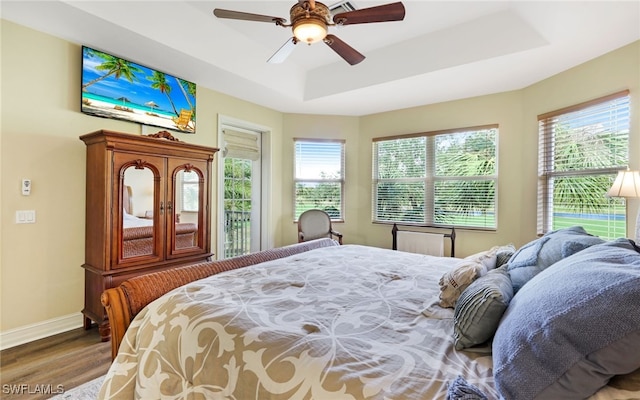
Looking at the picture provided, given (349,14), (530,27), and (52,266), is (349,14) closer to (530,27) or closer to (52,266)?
(530,27)

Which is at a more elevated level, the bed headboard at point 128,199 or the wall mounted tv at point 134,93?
the wall mounted tv at point 134,93

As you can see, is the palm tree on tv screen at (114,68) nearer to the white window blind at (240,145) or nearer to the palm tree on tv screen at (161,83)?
the palm tree on tv screen at (161,83)

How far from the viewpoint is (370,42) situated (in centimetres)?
336

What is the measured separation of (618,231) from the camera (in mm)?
2803

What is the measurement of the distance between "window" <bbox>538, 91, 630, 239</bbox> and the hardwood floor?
14.6 feet

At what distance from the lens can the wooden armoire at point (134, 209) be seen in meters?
2.52

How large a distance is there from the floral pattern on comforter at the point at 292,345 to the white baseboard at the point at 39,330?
1.87 meters

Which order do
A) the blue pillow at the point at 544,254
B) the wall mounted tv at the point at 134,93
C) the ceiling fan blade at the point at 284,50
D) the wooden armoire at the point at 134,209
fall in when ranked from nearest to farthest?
the blue pillow at the point at 544,254
the ceiling fan blade at the point at 284,50
the wooden armoire at the point at 134,209
the wall mounted tv at the point at 134,93

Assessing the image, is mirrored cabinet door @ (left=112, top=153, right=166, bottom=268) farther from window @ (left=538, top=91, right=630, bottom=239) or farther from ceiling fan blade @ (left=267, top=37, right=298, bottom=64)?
window @ (left=538, top=91, right=630, bottom=239)

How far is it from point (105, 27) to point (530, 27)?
11.9 ft

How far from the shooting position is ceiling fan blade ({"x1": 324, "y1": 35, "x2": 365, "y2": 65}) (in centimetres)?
211

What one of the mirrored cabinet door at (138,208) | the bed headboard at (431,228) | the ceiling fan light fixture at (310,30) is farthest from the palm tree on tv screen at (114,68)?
the bed headboard at (431,228)

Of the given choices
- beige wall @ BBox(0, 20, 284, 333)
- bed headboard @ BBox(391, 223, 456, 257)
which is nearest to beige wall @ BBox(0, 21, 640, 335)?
beige wall @ BBox(0, 20, 284, 333)

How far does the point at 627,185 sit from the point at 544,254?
174 cm
